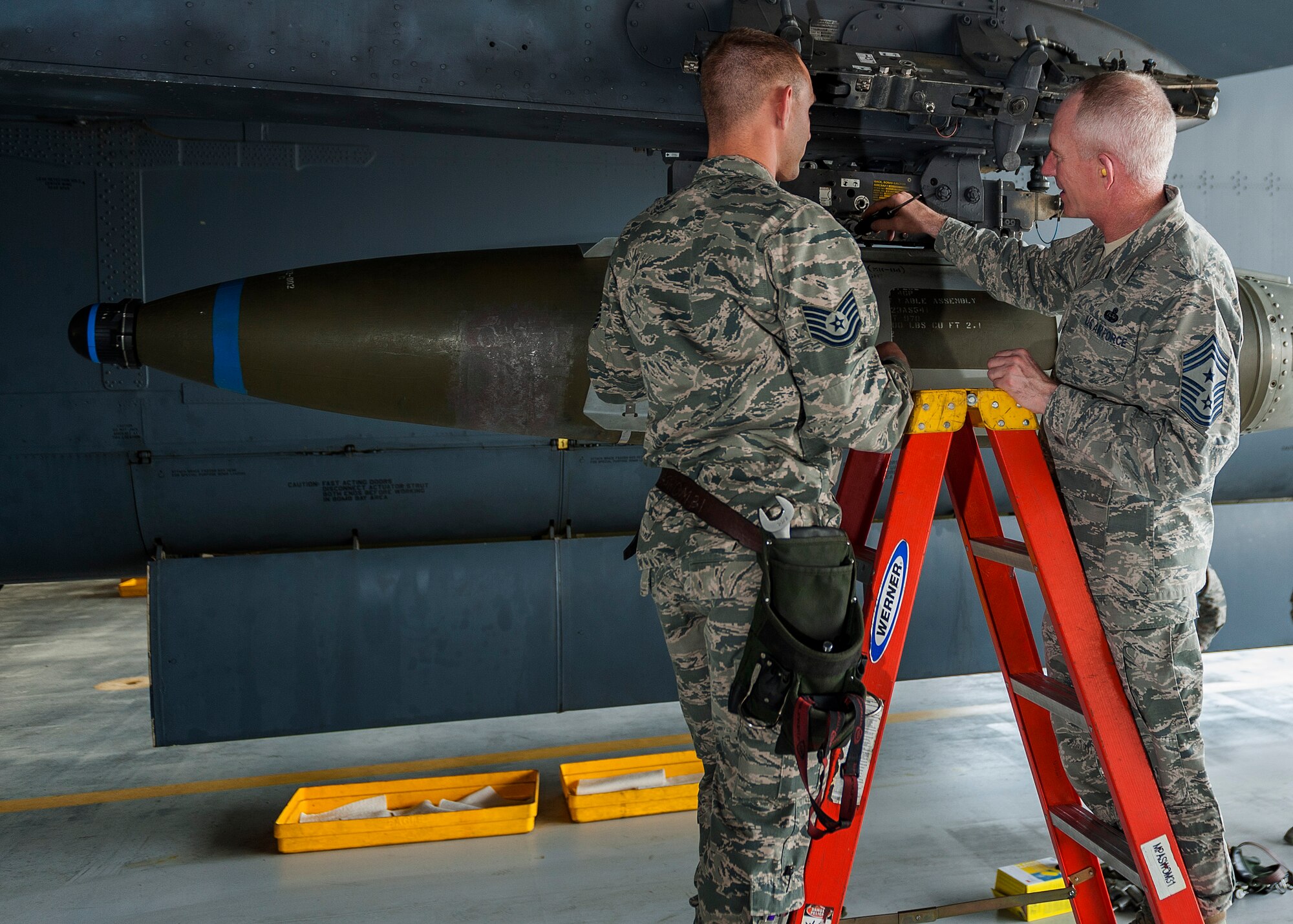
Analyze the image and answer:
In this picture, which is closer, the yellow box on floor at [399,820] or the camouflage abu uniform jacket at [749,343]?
the camouflage abu uniform jacket at [749,343]

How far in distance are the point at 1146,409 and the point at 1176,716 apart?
737 millimetres

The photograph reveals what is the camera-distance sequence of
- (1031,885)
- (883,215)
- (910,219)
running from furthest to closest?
(1031,885) < (883,215) < (910,219)

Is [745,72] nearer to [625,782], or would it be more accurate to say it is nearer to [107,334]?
[107,334]

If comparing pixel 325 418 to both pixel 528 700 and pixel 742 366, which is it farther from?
pixel 742 366

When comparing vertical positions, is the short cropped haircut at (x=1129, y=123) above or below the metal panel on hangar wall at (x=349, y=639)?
above

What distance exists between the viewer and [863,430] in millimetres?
2018

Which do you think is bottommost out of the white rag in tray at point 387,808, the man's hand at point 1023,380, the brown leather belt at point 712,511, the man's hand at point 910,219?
the white rag in tray at point 387,808

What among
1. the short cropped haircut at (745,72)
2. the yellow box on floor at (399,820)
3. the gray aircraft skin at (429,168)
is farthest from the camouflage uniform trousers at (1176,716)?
the yellow box on floor at (399,820)

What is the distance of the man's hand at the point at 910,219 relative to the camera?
9.20 feet

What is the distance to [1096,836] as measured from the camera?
243 centimetres

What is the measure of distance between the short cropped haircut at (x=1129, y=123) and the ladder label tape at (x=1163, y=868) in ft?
5.11

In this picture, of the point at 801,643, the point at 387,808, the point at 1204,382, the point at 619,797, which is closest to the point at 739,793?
the point at 801,643

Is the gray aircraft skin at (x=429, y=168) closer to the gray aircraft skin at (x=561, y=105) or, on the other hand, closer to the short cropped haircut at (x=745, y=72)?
the gray aircraft skin at (x=561, y=105)

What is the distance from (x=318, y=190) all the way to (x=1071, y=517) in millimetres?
3167
